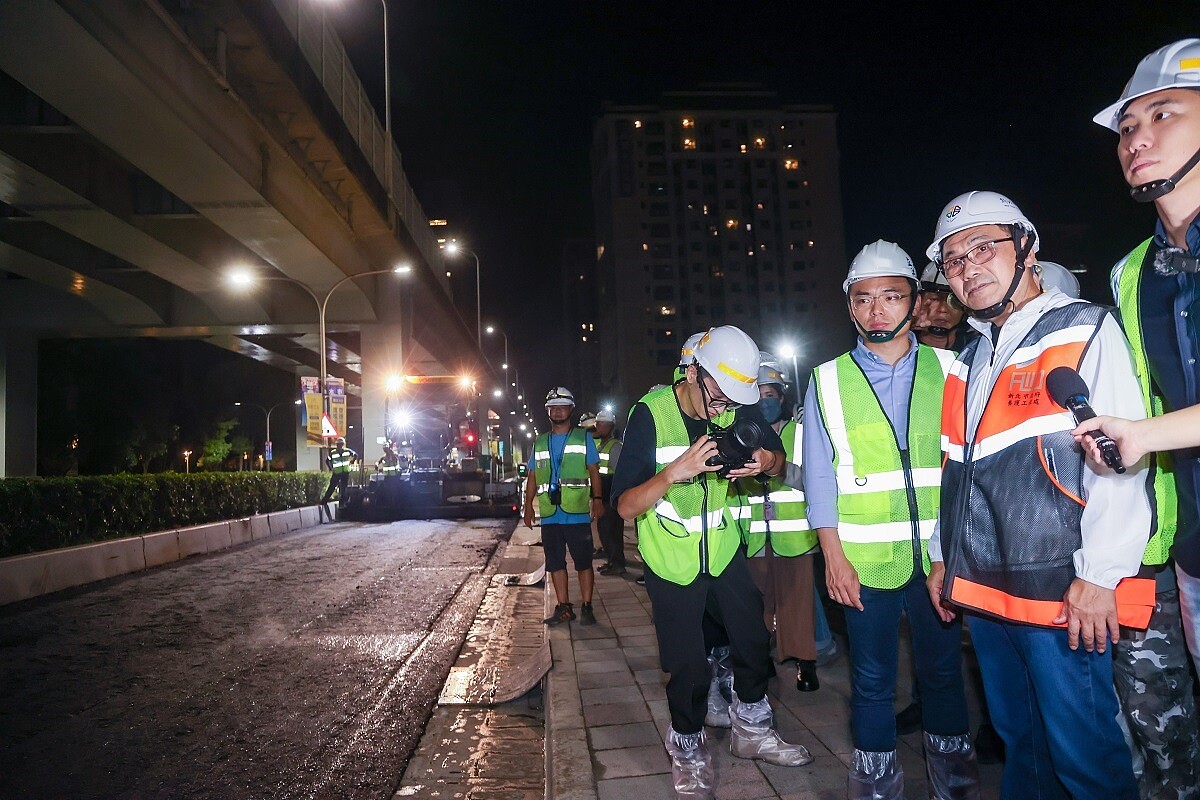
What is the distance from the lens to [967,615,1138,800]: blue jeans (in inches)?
85.7

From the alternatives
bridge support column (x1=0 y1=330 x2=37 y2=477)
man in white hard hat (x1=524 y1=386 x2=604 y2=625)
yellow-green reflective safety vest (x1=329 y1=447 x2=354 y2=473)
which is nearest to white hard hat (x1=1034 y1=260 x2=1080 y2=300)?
man in white hard hat (x1=524 y1=386 x2=604 y2=625)

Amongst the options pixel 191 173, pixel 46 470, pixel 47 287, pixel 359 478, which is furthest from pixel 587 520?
pixel 46 470

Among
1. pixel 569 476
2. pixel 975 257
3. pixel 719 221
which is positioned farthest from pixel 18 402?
pixel 719 221

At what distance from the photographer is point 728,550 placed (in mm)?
3502

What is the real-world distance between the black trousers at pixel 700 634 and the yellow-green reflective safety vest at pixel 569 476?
12.7 feet

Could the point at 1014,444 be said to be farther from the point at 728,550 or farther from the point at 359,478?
the point at 359,478

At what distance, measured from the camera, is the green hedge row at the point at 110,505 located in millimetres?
10359

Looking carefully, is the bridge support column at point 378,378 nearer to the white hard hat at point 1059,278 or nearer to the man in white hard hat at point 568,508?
the man in white hard hat at point 568,508

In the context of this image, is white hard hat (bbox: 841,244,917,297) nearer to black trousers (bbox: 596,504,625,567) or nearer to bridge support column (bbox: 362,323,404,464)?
black trousers (bbox: 596,504,625,567)

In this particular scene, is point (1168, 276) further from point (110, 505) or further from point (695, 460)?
point (110, 505)

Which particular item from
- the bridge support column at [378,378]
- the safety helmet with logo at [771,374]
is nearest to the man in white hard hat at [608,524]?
the safety helmet with logo at [771,374]

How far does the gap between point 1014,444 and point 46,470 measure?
45840mm

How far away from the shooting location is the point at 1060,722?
2229 millimetres

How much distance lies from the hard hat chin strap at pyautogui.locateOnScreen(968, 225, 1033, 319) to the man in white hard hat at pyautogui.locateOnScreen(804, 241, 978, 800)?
0.55 meters
